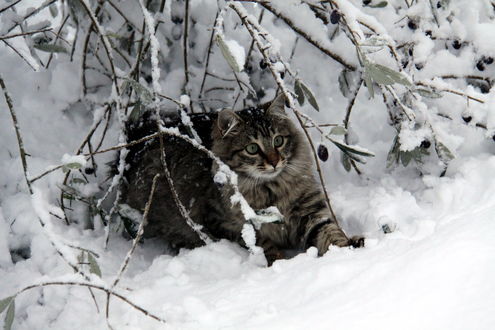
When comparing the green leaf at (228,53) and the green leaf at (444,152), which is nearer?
the green leaf at (228,53)

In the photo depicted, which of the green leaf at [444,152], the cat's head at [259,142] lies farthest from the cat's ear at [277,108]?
the green leaf at [444,152]

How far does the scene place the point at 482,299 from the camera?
57.7 inches

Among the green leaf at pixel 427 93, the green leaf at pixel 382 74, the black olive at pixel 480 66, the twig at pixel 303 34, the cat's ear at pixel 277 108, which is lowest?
the green leaf at pixel 427 93

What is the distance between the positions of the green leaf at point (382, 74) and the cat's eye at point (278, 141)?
90 centimetres

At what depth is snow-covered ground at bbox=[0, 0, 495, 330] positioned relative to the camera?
1604 mm

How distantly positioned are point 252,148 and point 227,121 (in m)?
0.21

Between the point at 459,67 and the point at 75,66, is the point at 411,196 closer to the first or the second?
the point at 459,67

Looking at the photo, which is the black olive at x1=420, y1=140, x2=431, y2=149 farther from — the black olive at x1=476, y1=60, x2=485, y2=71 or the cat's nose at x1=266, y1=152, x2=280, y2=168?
the cat's nose at x1=266, y1=152, x2=280, y2=168

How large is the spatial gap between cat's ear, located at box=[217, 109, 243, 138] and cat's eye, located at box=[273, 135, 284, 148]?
21cm

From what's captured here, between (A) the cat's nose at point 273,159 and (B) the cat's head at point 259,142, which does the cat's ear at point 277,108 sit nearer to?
(B) the cat's head at point 259,142

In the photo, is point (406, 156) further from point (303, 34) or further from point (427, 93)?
point (303, 34)

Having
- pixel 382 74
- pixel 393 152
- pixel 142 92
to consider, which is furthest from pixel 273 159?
pixel 382 74

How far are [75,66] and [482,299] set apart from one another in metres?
2.86

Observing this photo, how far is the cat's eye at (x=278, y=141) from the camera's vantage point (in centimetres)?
299
